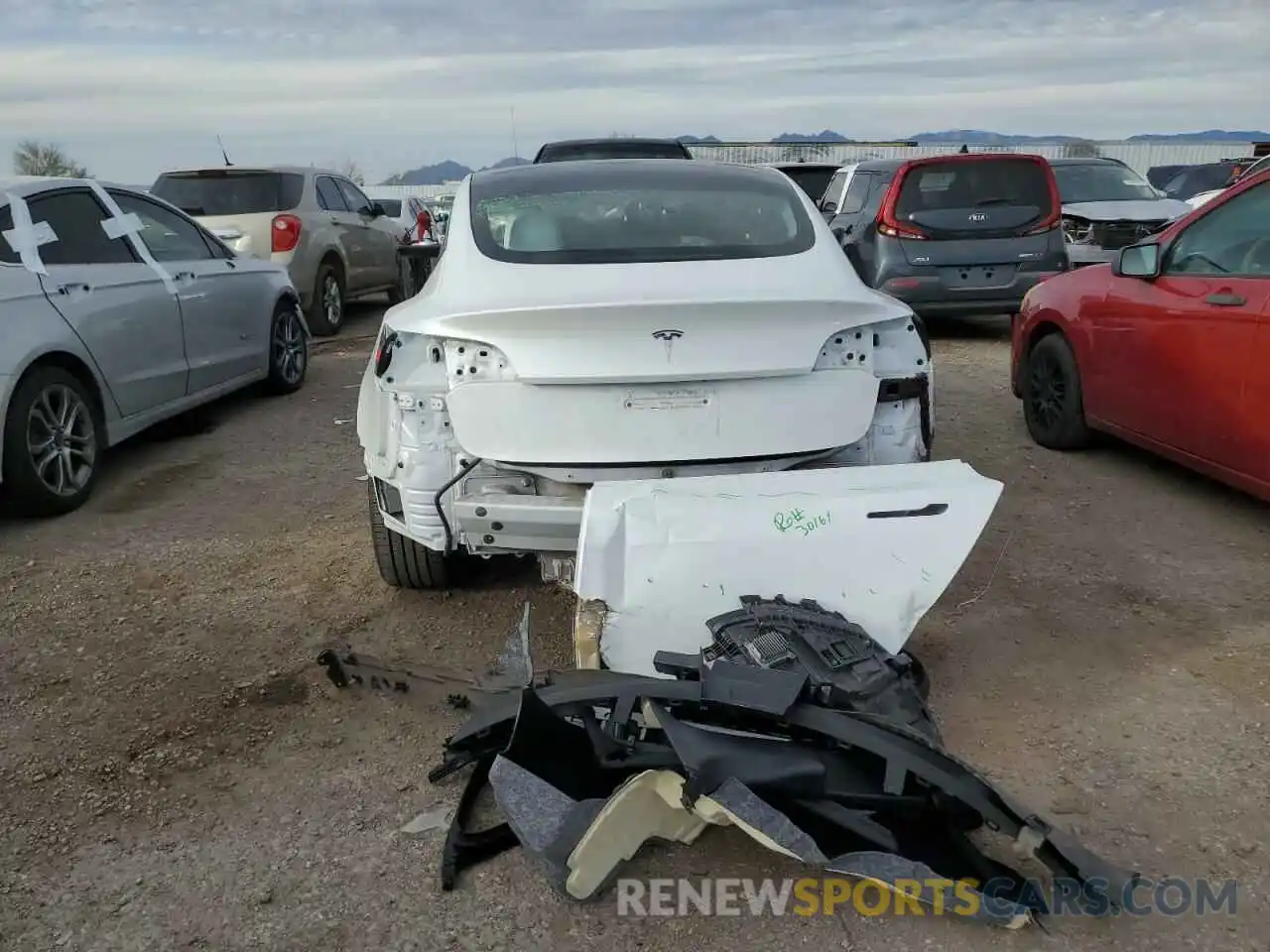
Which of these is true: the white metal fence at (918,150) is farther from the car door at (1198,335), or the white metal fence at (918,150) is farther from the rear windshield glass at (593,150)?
the car door at (1198,335)

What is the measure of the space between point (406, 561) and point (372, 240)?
8754 millimetres

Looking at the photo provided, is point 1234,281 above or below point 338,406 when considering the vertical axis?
above

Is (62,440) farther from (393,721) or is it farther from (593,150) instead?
(593,150)

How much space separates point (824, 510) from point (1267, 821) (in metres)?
1.33

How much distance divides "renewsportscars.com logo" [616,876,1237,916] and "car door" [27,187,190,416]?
437 centimetres

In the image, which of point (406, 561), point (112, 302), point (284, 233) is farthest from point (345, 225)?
point (406, 561)

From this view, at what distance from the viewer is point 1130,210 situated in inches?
418

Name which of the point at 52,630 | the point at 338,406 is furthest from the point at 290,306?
the point at 52,630

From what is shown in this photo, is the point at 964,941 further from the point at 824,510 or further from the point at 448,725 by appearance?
the point at 448,725

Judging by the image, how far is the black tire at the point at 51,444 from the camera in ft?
16.1

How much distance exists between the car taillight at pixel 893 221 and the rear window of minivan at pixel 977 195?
34 mm

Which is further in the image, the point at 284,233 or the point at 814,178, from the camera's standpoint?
the point at 814,178

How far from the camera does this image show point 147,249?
20.6ft

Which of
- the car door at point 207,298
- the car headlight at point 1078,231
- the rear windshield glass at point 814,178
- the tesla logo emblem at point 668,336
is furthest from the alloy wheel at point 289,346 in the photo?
the rear windshield glass at point 814,178
